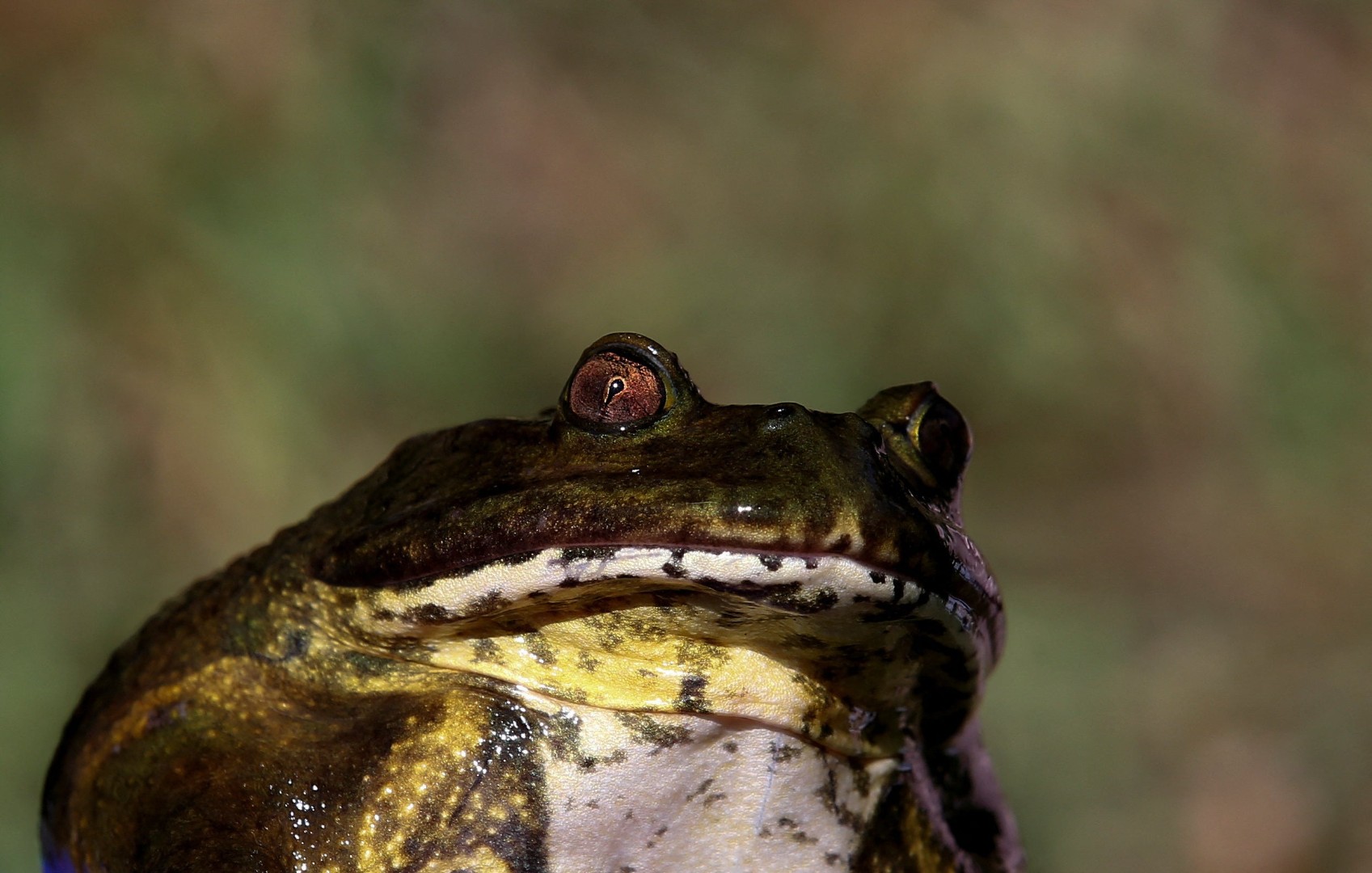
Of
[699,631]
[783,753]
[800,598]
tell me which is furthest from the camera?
[783,753]

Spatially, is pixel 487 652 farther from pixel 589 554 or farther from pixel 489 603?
pixel 589 554

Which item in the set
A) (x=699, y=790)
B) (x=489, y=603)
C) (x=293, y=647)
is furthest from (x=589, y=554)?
(x=293, y=647)

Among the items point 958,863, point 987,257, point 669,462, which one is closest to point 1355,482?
point 987,257

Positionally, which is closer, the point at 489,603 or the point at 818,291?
the point at 489,603

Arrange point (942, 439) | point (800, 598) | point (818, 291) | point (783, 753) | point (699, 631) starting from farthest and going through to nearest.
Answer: point (818, 291)
point (942, 439)
point (783, 753)
point (699, 631)
point (800, 598)

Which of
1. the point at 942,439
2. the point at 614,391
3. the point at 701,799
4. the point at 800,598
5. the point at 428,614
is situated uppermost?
the point at 942,439

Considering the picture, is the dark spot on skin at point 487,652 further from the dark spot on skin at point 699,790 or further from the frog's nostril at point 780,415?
the frog's nostril at point 780,415

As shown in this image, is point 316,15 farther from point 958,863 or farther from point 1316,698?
point 1316,698

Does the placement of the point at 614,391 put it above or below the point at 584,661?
above

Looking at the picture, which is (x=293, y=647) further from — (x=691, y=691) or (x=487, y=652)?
(x=691, y=691)
